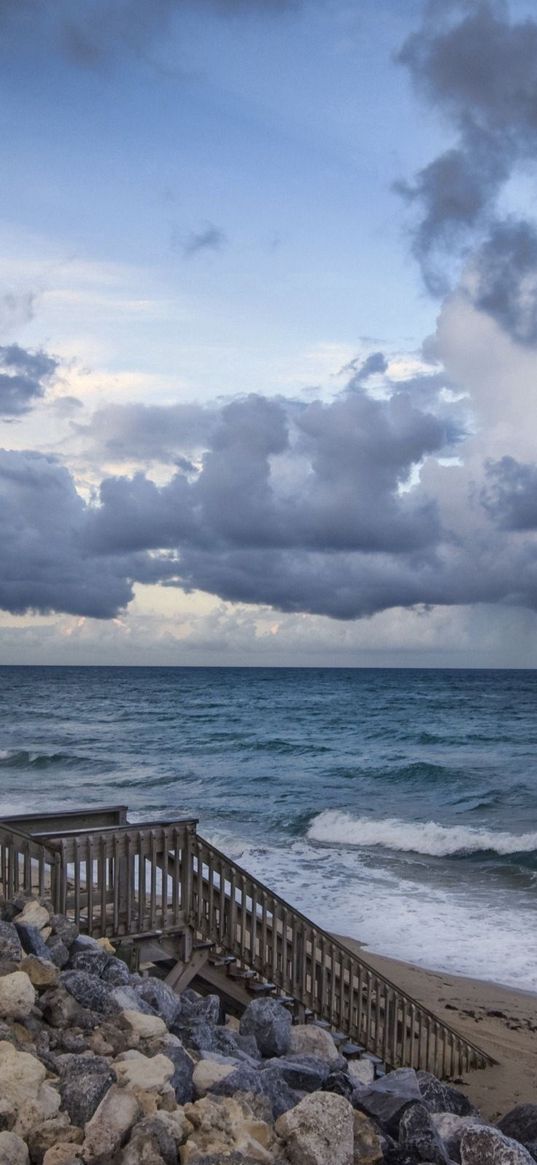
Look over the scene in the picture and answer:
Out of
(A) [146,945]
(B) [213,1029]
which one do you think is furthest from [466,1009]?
(B) [213,1029]

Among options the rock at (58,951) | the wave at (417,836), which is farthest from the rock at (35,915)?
Result: the wave at (417,836)

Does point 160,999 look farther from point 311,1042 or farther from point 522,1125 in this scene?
point 522,1125

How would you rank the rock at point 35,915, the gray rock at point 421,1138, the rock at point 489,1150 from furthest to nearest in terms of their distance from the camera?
the rock at point 35,915 < the gray rock at point 421,1138 < the rock at point 489,1150

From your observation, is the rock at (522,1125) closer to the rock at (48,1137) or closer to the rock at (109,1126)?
the rock at (109,1126)

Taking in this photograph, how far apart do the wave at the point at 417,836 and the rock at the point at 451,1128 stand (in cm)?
1820

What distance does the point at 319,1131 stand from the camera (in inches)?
195

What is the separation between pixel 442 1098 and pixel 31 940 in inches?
120

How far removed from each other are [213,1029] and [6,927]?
1.67 m

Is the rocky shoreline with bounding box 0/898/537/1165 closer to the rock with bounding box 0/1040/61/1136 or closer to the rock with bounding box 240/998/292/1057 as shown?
the rock with bounding box 0/1040/61/1136

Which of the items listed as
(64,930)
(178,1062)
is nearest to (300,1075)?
(178,1062)

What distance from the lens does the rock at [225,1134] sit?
4566 millimetres

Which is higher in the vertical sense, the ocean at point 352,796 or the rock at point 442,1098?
the rock at point 442,1098

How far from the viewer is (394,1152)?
5.30 meters

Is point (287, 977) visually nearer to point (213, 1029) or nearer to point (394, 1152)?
point (213, 1029)
